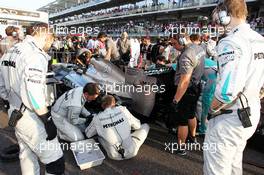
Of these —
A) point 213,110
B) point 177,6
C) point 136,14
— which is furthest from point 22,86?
point 136,14

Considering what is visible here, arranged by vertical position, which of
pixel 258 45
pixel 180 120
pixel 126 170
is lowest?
pixel 126 170

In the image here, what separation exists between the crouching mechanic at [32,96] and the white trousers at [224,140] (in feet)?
4.56

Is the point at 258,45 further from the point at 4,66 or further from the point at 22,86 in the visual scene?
the point at 4,66

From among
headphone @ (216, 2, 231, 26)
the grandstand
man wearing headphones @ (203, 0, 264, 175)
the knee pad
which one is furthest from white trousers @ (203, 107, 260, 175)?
the grandstand

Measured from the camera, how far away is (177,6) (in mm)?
31031

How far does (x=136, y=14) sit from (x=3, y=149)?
3756 cm

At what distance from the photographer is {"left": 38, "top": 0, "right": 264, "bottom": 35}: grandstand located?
27000 millimetres

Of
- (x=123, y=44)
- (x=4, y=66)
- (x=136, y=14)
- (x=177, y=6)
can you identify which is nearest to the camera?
(x=4, y=66)

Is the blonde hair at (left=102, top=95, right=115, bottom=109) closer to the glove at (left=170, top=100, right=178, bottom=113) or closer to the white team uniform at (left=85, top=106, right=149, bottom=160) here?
the white team uniform at (left=85, top=106, right=149, bottom=160)

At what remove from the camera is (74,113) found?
3930 millimetres

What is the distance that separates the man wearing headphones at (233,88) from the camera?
198 cm

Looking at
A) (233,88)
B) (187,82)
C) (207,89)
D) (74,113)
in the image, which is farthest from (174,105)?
(233,88)

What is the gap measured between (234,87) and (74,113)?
2540 mm

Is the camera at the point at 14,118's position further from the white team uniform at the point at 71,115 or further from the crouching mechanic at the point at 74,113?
the white team uniform at the point at 71,115
